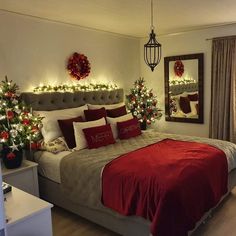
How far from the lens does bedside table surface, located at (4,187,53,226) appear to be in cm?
168

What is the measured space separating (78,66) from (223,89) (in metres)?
2.55

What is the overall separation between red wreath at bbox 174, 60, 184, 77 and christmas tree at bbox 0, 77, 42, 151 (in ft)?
10.1

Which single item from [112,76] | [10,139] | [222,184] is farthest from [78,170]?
[112,76]

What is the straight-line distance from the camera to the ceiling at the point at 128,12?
3064 mm

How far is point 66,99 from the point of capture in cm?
403

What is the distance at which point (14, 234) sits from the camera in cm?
168

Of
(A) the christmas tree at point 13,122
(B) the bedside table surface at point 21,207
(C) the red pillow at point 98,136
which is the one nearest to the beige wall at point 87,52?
(A) the christmas tree at point 13,122

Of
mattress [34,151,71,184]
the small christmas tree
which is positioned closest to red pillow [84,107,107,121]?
mattress [34,151,71,184]

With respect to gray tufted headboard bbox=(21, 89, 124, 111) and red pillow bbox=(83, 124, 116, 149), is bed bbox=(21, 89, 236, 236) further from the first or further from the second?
red pillow bbox=(83, 124, 116, 149)

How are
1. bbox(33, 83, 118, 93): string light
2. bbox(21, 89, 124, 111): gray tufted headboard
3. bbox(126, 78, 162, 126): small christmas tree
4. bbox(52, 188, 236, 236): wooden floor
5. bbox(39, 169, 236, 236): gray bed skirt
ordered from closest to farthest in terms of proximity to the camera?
bbox(39, 169, 236, 236): gray bed skirt → bbox(52, 188, 236, 236): wooden floor → bbox(21, 89, 124, 111): gray tufted headboard → bbox(33, 83, 118, 93): string light → bbox(126, 78, 162, 126): small christmas tree

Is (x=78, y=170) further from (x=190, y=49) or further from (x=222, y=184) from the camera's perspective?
(x=190, y=49)

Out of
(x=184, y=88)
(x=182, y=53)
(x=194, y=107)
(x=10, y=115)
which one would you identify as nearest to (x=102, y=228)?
(x=10, y=115)

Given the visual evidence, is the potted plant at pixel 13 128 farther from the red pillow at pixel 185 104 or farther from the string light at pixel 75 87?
the red pillow at pixel 185 104

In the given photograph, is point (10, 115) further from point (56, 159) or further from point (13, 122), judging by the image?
point (56, 159)
